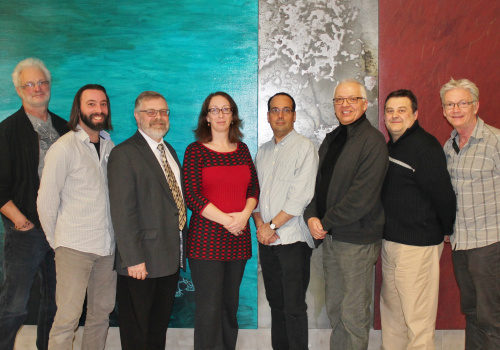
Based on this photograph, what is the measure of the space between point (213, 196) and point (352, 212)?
882 millimetres

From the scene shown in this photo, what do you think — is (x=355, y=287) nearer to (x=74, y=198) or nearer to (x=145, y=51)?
(x=74, y=198)

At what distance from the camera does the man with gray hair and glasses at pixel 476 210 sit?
7.99 ft

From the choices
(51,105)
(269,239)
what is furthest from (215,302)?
(51,105)

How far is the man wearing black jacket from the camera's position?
240 cm

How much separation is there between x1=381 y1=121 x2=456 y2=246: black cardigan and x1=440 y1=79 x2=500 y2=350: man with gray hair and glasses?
0.13 m

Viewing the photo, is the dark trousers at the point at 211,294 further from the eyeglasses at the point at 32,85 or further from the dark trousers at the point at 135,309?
the eyeglasses at the point at 32,85

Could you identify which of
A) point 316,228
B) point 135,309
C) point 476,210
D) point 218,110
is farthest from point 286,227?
point 476,210

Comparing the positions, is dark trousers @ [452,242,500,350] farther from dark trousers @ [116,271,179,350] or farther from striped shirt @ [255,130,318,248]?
dark trousers @ [116,271,179,350]

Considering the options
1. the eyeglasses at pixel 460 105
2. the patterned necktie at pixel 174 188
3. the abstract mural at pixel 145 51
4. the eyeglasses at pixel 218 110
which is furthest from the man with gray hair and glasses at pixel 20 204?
the eyeglasses at pixel 460 105

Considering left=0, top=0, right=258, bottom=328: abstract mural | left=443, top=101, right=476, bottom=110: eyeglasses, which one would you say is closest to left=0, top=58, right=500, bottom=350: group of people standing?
left=443, top=101, right=476, bottom=110: eyeglasses

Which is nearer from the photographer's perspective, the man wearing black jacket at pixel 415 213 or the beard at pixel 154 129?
the man wearing black jacket at pixel 415 213

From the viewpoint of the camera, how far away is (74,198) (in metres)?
2.40

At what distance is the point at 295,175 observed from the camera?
2.68 meters

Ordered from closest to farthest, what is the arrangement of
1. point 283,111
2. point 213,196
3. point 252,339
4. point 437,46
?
1. point 213,196
2. point 283,111
3. point 437,46
4. point 252,339
